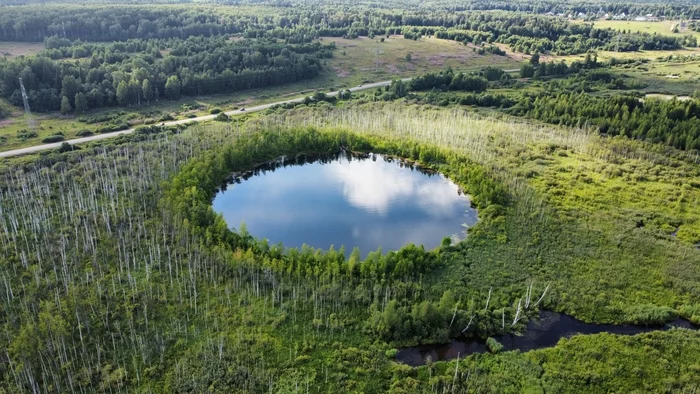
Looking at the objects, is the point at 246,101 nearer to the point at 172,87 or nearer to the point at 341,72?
the point at 172,87

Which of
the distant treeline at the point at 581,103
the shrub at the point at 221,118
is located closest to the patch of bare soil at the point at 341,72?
the distant treeline at the point at 581,103

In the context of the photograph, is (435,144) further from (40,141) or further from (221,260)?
(40,141)

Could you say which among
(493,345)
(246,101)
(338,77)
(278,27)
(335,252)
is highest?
(278,27)

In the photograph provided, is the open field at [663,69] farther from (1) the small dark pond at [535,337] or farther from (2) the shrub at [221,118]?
(2) the shrub at [221,118]

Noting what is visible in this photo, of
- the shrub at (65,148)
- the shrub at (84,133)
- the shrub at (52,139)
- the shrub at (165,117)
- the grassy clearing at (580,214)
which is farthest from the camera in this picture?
the shrub at (165,117)

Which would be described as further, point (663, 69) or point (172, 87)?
point (663, 69)

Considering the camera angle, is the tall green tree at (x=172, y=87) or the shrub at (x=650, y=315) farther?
the tall green tree at (x=172, y=87)

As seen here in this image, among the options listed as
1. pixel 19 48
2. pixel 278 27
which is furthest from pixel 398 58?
pixel 19 48
